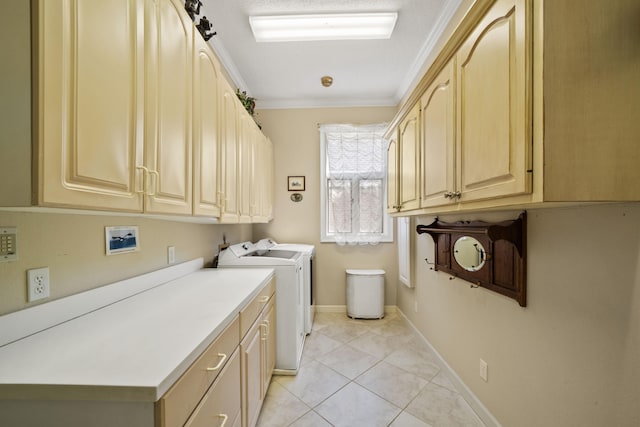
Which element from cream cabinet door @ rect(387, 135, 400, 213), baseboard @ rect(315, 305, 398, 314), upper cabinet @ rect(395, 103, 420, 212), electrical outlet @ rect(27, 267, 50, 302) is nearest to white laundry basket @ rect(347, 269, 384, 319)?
baseboard @ rect(315, 305, 398, 314)

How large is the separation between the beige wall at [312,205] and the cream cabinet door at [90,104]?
256cm

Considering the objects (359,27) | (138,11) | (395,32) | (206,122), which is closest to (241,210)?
(206,122)

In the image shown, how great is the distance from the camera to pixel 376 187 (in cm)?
348

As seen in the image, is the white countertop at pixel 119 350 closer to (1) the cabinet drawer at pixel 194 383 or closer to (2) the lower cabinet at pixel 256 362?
(1) the cabinet drawer at pixel 194 383

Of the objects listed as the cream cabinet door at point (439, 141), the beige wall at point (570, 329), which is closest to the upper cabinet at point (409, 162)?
the cream cabinet door at point (439, 141)

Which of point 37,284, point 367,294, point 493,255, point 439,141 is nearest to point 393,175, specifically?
point 439,141

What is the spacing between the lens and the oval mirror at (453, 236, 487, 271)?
1.67 m

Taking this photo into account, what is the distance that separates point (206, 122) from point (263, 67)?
1570mm

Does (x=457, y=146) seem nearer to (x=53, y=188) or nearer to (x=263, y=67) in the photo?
(x=53, y=188)

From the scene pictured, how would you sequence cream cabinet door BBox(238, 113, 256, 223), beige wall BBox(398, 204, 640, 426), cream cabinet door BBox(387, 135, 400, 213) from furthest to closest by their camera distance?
cream cabinet door BBox(387, 135, 400, 213)
cream cabinet door BBox(238, 113, 256, 223)
beige wall BBox(398, 204, 640, 426)

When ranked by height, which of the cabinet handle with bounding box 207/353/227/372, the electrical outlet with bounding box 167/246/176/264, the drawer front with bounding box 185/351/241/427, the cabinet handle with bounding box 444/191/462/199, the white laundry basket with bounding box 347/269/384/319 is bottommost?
the white laundry basket with bounding box 347/269/384/319

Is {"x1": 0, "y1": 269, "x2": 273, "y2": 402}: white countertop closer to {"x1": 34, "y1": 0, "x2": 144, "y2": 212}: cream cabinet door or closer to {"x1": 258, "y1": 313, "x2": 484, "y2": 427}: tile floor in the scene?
{"x1": 34, "y1": 0, "x2": 144, "y2": 212}: cream cabinet door

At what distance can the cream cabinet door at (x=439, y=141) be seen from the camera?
1.36 metres

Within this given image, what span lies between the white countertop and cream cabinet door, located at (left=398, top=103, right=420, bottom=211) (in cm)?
139
